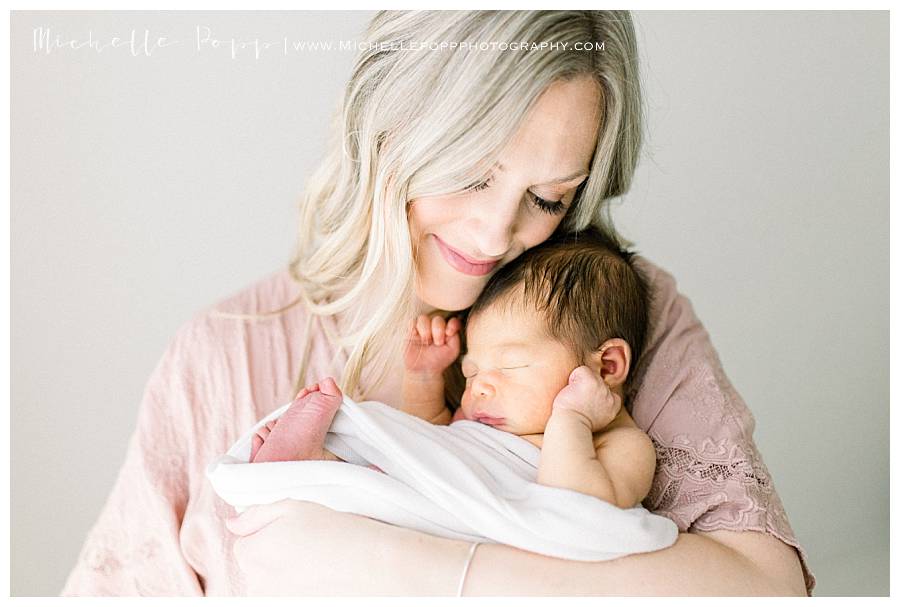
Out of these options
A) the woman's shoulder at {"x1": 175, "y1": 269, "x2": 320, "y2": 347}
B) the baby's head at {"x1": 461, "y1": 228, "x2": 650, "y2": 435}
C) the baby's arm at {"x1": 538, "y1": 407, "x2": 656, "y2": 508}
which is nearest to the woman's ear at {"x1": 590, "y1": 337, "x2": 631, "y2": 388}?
the baby's head at {"x1": 461, "y1": 228, "x2": 650, "y2": 435}

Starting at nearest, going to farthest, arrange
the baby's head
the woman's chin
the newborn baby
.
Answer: the newborn baby → the baby's head → the woman's chin

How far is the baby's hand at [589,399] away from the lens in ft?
4.28

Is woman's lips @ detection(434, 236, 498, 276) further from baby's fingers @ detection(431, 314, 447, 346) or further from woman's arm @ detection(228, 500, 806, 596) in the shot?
woman's arm @ detection(228, 500, 806, 596)

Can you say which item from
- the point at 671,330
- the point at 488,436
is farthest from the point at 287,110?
the point at 671,330

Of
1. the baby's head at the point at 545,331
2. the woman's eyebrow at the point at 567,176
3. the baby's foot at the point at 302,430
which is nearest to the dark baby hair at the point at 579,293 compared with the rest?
the baby's head at the point at 545,331

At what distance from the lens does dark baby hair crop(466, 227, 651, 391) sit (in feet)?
4.53

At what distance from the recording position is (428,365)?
1.54m

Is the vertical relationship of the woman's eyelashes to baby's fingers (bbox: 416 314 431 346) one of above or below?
above

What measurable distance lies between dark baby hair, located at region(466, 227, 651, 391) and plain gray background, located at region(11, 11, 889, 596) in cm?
23

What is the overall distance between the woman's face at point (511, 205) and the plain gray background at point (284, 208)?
27 cm

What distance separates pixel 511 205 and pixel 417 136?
0.59 feet

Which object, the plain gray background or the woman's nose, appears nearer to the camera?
the woman's nose

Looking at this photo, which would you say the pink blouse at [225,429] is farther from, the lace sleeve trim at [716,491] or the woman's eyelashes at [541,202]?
the woman's eyelashes at [541,202]

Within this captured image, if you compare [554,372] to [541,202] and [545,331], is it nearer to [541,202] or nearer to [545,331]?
[545,331]
